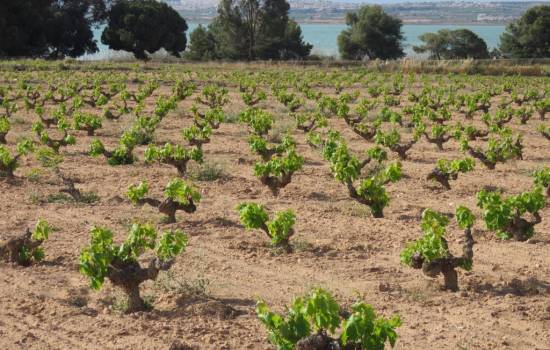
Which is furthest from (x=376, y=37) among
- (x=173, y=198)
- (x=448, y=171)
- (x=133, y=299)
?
(x=133, y=299)

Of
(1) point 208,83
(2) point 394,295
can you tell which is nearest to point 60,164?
(2) point 394,295

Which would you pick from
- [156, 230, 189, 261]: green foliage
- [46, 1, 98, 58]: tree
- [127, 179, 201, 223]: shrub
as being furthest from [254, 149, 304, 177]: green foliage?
[46, 1, 98, 58]: tree

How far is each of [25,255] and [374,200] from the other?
4480 mm

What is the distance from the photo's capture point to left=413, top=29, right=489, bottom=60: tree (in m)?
67.4

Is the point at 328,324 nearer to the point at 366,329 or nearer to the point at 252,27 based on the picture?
the point at 366,329

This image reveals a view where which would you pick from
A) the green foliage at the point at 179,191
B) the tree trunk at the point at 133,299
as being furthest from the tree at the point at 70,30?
the tree trunk at the point at 133,299

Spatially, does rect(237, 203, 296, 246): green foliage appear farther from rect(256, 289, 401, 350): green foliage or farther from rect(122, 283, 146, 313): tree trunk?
rect(256, 289, 401, 350): green foliage

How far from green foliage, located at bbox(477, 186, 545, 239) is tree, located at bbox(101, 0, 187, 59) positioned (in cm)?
5064

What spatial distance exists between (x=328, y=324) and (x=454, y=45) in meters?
68.4

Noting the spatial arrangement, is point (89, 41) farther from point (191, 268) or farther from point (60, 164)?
point (191, 268)

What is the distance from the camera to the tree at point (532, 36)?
Result: 5972cm

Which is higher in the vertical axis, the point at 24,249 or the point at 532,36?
the point at 532,36

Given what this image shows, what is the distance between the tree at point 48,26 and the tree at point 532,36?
1312 inches

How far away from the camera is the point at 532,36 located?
6025 centimetres
